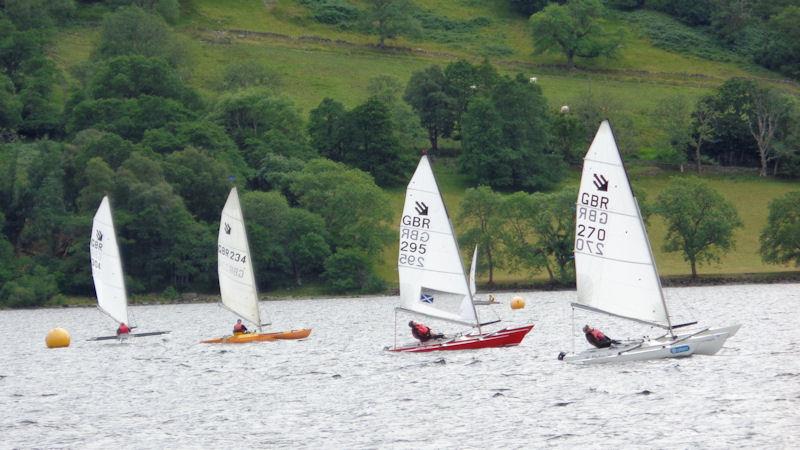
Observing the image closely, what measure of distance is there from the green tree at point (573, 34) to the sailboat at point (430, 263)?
136 metres

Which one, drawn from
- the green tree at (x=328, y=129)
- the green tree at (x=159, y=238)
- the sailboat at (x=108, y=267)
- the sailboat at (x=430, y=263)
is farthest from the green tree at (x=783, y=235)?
the sailboat at (x=430, y=263)

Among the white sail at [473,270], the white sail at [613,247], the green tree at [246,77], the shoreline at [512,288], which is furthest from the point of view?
the green tree at [246,77]

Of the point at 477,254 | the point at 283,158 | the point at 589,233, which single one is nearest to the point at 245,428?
the point at 589,233

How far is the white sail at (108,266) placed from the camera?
76.3m

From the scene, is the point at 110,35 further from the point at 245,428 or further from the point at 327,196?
the point at 245,428

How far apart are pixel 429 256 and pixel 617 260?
9.66m

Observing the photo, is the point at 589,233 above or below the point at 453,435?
above

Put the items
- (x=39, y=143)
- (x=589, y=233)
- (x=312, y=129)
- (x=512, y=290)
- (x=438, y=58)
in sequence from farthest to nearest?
(x=438, y=58)
(x=312, y=129)
(x=39, y=143)
(x=512, y=290)
(x=589, y=233)

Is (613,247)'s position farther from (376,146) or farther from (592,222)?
(376,146)

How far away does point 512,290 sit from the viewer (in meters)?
120

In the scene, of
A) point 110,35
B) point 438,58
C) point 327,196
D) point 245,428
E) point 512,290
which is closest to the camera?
point 245,428

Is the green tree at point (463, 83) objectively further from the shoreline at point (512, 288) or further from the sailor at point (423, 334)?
the sailor at point (423, 334)

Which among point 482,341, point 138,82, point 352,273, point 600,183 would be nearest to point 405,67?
point 138,82

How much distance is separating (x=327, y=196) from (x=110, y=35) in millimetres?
58511
